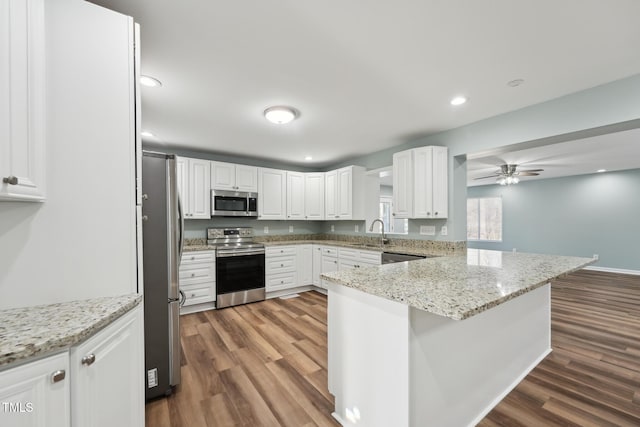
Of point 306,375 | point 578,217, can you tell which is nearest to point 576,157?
point 578,217

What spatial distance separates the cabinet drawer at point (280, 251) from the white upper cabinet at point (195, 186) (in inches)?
43.0

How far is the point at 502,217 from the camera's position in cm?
793

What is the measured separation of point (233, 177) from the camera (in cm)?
425

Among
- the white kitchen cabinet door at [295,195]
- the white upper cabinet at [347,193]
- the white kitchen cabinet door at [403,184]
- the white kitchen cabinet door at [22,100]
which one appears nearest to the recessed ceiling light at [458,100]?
the white kitchen cabinet door at [403,184]

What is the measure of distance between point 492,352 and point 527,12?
2.08 meters

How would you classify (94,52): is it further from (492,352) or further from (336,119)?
(492,352)

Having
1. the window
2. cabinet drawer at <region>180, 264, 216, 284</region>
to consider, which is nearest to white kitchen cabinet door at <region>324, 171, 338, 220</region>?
cabinet drawer at <region>180, 264, 216, 284</region>

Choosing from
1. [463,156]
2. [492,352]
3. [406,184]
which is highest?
[463,156]

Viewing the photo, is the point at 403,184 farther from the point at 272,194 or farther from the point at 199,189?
the point at 199,189

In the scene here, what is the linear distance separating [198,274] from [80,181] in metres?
2.79

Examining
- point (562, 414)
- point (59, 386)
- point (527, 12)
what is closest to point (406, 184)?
point (527, 12)

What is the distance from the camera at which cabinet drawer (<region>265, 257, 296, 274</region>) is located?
425 cm

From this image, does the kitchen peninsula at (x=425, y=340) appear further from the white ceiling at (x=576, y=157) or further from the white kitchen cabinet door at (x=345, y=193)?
the white kitchen cabinet door at (x=345, y=193)

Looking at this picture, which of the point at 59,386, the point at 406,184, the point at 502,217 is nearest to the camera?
the point at 59,386
